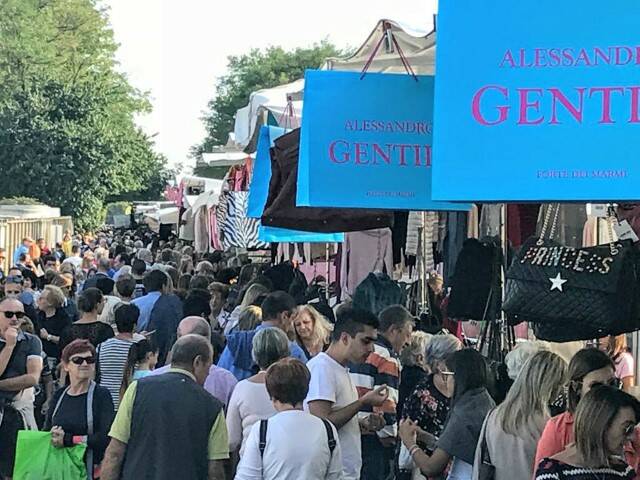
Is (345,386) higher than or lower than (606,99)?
lower

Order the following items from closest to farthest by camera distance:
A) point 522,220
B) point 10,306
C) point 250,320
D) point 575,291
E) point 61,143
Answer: point 575,291 → point 522,220 → point 10,306 → point 250,320 → point 61,143

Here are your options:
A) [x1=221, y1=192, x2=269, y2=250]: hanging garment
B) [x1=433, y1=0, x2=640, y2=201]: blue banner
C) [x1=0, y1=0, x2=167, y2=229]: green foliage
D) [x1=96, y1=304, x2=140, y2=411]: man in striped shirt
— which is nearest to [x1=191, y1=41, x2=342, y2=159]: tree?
[x1=0, y1=0, x2=167, y2=229]: green foliage

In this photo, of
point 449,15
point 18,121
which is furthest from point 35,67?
point 449,15

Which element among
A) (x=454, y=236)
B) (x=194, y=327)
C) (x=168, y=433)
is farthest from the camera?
(x=454, y=236)

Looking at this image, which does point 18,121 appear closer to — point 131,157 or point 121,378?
point 131,157

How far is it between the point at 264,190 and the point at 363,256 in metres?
1.16

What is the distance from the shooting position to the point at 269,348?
23.3 ft

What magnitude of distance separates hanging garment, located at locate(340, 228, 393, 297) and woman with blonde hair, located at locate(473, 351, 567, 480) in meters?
4.96

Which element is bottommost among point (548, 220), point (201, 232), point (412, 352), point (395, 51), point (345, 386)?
point (345, 386)

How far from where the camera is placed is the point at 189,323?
8016 millimetres

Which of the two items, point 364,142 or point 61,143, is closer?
point 364,142

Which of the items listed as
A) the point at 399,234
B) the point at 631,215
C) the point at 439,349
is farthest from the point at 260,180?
the point at 631,215

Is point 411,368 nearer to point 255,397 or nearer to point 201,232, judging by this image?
point 255,397

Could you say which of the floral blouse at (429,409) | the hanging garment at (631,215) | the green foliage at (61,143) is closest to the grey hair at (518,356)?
the floral blouse at (429,409)
